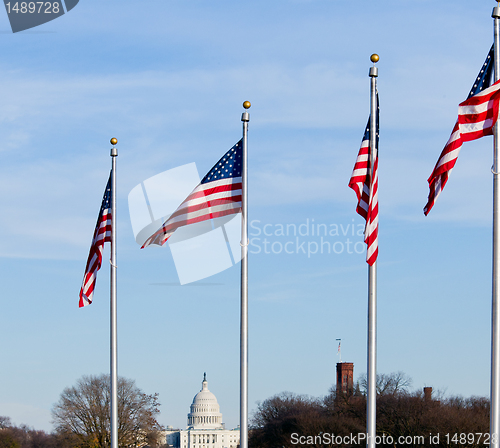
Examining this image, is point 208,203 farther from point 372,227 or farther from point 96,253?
point 96,253

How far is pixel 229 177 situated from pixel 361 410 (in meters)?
78.7

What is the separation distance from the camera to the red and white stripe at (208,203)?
22781mm

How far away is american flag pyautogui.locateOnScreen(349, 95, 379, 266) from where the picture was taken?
66.5 feet

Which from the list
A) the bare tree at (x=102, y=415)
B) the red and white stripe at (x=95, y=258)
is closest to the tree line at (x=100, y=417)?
the bare tree at (x=102, y=415)

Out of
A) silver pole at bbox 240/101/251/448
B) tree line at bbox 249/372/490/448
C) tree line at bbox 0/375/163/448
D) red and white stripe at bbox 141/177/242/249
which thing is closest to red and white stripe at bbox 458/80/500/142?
silver pole at bbox 240/101/251/448

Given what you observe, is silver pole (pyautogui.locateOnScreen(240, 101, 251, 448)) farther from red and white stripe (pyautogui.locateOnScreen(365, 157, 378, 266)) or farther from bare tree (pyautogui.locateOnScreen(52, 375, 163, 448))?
bare tree (pyautogui.locateOnScreen(52, 375, 163, 448))

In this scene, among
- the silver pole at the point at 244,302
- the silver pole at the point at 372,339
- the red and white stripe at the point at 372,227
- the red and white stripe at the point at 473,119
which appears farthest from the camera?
the silver pole at the point at 244,302

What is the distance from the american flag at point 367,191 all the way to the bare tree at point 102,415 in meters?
74.3

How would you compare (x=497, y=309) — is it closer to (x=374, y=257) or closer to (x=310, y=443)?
(x=374, y=257)

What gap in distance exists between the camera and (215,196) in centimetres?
2289

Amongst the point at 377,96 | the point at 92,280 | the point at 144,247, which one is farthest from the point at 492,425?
the point at 92,280

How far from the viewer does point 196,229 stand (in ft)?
75.3

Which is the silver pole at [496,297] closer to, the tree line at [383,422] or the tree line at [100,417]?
the tree line at [383,422]

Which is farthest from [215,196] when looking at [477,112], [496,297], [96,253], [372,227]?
[496,297]
